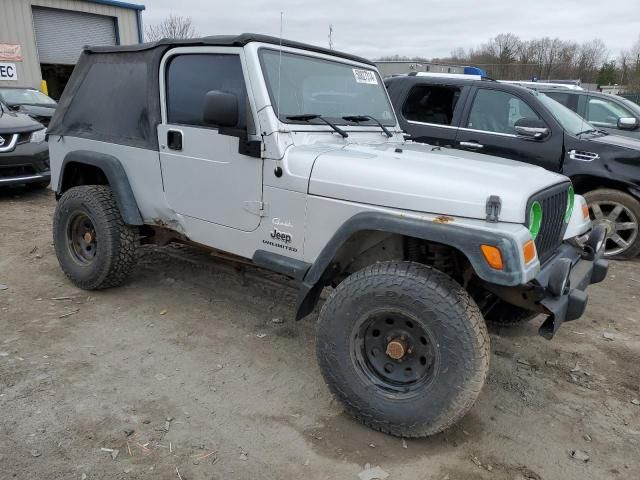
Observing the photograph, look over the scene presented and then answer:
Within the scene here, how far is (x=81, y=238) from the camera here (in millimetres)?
4383

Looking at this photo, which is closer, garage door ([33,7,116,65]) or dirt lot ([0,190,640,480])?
dirt lot ([0,190,640,480])

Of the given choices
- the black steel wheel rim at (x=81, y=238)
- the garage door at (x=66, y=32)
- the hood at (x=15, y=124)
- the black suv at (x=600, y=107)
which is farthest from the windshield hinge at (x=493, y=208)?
the garage door at (x=66, y=32)

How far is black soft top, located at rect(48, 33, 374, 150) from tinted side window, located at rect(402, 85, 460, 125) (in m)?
2.17

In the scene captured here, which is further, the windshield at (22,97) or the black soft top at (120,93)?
the windshield at (22,97)

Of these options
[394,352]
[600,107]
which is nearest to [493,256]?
[394,352]

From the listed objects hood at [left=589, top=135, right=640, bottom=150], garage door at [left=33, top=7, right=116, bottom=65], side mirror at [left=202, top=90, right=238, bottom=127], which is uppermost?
garage door at [left=33, top=7, right=116, bottom=65]

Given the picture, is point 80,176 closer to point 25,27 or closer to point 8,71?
point 8,71

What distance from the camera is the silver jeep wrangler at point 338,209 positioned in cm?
243

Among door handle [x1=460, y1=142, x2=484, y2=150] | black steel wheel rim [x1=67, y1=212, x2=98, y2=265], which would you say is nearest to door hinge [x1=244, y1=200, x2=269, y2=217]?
black steel wheel rim [x1=67, y1=212, x2=98, y2=265]

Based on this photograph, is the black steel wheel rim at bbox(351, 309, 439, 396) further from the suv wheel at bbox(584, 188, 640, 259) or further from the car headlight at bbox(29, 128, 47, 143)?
the car headlight at bbox(29, 128, 47, 143)

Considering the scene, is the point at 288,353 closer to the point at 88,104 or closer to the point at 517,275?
the point at 517,275

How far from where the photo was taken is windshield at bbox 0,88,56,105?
12550 mm

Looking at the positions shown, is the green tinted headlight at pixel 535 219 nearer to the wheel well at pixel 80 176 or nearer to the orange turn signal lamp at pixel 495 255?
the orange turn signal lamp at pixel 495 255

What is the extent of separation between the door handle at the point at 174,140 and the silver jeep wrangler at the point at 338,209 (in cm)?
1
